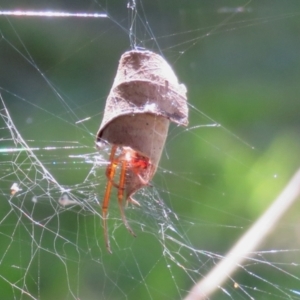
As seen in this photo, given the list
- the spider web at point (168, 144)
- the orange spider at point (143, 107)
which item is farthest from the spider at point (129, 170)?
the spider web at point (168, 144)

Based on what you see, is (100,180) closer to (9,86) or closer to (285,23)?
(9,86)

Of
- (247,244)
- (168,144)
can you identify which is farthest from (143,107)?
(168,144)

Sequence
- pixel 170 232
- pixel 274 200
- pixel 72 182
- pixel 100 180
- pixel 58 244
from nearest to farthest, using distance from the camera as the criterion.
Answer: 1. pixel 100 180
2. pixel 170 232
3. pixel 72 182
4. pixel 58 244
5. pixel 274 200

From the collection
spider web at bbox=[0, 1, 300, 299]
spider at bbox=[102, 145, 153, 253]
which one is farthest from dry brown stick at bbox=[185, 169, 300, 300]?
spider at bbox=[102, 145, 153, 253]

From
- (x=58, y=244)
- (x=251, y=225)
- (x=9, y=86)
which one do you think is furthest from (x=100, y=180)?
(x=9, y=86)

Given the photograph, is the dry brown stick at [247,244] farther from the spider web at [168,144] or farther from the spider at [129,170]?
the spider at [129,170]

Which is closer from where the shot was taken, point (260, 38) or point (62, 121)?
point (62, 121)
